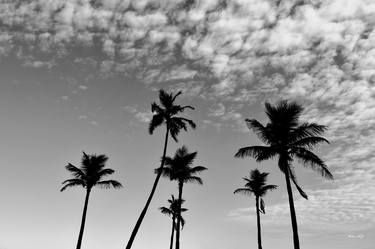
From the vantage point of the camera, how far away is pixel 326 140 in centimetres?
2433

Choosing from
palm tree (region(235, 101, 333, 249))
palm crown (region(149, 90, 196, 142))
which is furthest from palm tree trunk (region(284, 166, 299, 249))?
palm crown (region(149, 90, 196, 142))

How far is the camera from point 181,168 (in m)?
42.5

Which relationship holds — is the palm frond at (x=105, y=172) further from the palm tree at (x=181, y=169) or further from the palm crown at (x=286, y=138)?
the palm crown at (x=286, y=138)

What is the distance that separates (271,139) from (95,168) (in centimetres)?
2238

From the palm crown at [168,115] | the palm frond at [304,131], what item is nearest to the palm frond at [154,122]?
the palm crown at [168,115]

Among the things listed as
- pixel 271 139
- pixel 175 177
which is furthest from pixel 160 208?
pixel 271 139

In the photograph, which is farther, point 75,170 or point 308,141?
point 75,170

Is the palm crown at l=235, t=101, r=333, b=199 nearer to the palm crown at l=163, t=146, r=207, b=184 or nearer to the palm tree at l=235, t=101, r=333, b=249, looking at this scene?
the palm tree at l=235, t=101, r=333, b=249

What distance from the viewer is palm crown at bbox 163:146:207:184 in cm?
4219

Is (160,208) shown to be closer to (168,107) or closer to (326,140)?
(168,107)

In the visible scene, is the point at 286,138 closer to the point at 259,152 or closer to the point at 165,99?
the point at 259,152

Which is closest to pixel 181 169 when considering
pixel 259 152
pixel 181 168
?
pixel 181 168

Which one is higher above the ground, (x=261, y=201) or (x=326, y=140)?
(x=261, y=201)

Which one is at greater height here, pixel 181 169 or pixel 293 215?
pixel 181 169
